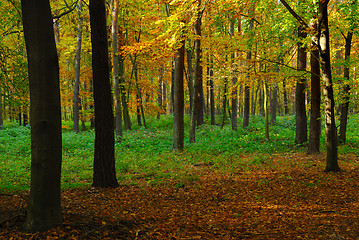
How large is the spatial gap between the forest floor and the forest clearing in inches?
0.7

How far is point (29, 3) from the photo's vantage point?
3.40 m

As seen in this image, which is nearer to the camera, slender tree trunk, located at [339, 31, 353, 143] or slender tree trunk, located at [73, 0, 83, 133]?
slender tree trunk, located at [339, 31, 353, 143]

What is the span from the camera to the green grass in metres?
8.96

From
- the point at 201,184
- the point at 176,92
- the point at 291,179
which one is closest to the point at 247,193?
the point at 201,184

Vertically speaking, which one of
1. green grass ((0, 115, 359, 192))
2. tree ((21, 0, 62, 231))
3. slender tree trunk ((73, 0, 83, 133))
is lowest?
green grass ((0, 115, 359, 192))

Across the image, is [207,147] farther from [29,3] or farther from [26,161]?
[29,3]

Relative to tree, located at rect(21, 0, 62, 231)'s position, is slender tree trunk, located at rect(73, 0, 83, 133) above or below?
above

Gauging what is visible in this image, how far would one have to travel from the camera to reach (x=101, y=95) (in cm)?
685

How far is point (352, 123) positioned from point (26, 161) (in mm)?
23912

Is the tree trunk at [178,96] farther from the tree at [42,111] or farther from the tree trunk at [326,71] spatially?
the tree at [42,111]

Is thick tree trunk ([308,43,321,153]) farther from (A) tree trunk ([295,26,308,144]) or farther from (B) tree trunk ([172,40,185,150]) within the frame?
(B) tree trunk ([172,40,185,150])

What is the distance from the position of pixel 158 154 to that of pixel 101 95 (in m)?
7.12

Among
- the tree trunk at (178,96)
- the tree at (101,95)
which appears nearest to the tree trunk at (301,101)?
the tree trunk at (178,96)

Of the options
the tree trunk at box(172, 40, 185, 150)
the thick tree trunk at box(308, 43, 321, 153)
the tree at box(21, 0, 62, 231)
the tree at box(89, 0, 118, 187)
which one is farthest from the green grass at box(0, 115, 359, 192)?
the tree at box(21, 0, 62, 231)
